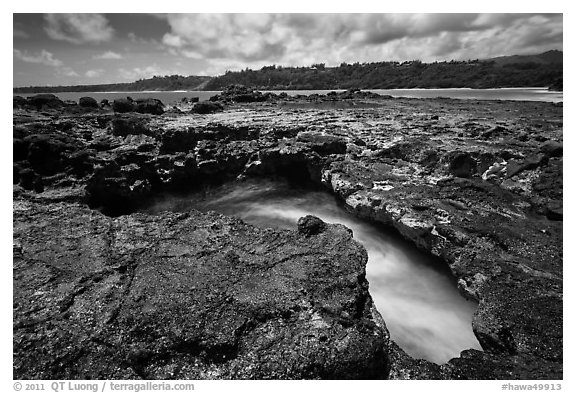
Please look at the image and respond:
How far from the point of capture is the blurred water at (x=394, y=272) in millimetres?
6805

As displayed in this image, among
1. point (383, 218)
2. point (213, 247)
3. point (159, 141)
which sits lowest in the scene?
point (383, 218)

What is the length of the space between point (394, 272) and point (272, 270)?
171 inches

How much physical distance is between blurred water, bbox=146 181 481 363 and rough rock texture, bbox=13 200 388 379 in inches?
75.7

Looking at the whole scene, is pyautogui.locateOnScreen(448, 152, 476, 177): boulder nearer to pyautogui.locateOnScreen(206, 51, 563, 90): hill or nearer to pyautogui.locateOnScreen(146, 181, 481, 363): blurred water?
pyautogui.locateOnScreen(146, 181, 481, 363): blurred water

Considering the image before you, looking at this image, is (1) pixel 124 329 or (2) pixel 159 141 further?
(2) pixel 159 141

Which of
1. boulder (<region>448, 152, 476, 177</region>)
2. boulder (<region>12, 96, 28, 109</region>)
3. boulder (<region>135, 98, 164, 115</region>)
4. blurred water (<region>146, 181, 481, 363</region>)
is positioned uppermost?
boulder (<region>12, 96, 28, 109</region>)

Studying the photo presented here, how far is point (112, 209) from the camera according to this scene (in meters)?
12.4

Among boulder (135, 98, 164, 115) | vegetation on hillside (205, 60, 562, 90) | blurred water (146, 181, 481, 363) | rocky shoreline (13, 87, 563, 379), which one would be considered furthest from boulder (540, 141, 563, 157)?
vegetation on hillside (205, 60, 562, 90)

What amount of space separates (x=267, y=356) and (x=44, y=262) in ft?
16.5

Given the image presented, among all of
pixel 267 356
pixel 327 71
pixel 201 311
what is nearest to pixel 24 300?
pixel 201 311

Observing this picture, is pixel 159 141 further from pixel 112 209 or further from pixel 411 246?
pixel 411 246

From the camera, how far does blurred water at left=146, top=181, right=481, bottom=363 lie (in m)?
6.80

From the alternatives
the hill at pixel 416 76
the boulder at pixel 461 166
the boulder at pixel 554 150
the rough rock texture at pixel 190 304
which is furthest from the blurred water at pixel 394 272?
the hill at pixel 416 76

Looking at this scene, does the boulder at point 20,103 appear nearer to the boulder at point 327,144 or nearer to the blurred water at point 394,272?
the blurred water at point 394,272
